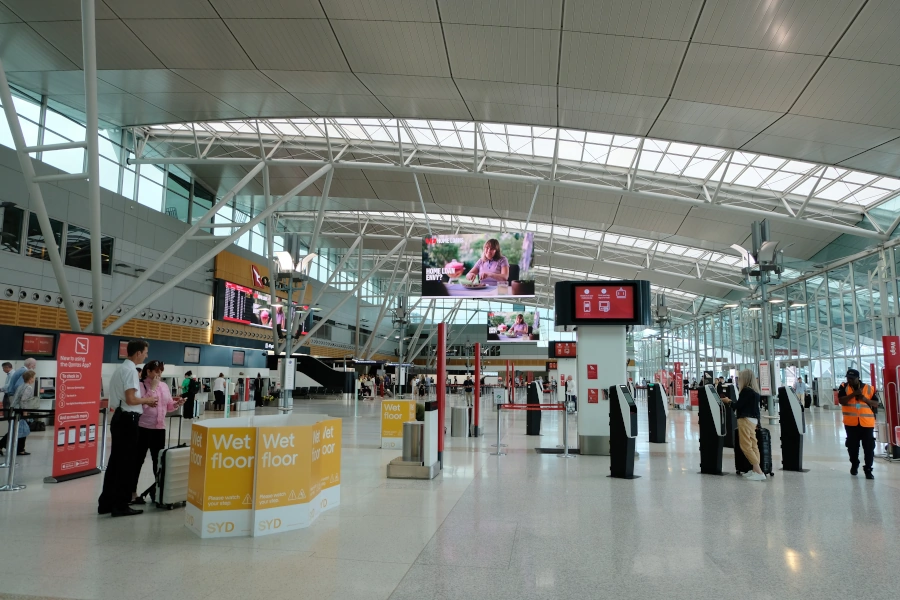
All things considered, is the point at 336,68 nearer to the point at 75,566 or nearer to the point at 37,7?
the point at 37,7

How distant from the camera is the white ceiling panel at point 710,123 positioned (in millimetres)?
16516

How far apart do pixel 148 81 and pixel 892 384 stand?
65.9ft

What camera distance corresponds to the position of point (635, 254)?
40.7 metres

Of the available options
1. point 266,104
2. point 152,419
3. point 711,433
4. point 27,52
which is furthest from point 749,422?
point 27,52

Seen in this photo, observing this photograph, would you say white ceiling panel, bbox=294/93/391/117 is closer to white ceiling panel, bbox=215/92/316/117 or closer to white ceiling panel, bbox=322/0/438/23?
white ceiling panel, bbox=215/92/316/117

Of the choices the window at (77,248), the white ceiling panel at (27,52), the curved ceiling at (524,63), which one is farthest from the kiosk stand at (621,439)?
the window at (77,248)

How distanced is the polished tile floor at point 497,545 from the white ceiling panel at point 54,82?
13997mm

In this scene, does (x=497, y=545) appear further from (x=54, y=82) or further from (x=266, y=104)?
(x=54, y=82)

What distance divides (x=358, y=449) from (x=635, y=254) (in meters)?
32.3

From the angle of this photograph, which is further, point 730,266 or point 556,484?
point 730,266

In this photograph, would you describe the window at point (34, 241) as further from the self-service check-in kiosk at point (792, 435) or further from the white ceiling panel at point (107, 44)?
the self-service check-in kiosk at point (792, 435)

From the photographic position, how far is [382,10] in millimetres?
13508

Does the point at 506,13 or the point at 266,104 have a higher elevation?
the point at 266,104

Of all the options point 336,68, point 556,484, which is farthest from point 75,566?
point 336,68
